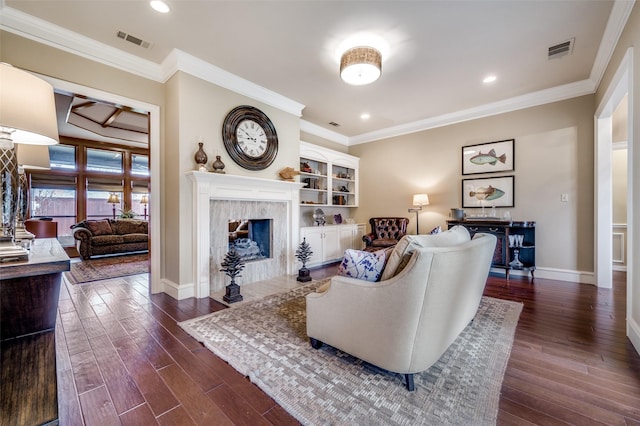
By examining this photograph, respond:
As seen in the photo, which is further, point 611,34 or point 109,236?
point 109,236

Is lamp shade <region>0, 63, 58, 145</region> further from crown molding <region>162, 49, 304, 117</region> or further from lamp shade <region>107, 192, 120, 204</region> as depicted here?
lamp shade <region>107, 192, 120, 204</region>

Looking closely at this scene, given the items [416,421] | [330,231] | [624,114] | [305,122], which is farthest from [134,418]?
[624,114]

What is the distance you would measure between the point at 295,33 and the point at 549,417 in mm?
3557

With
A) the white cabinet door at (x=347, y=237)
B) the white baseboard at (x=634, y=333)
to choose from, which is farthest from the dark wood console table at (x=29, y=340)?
the white cabinet door at (x=347, y=237)

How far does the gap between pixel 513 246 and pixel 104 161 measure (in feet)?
32.3

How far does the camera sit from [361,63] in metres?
2.74

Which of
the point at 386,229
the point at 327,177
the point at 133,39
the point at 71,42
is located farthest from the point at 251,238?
the point at 71,42

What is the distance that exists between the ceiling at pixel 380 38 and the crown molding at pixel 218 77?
0.25 feet

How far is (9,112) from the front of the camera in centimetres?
107

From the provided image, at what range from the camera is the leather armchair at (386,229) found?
508 cm

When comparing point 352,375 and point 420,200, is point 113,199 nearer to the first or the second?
point 420,200

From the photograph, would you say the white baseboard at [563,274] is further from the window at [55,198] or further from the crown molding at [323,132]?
the window at [55,198]

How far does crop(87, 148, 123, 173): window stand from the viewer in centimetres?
714

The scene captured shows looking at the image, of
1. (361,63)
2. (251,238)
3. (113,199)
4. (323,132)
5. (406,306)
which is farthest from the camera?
(113,199)
